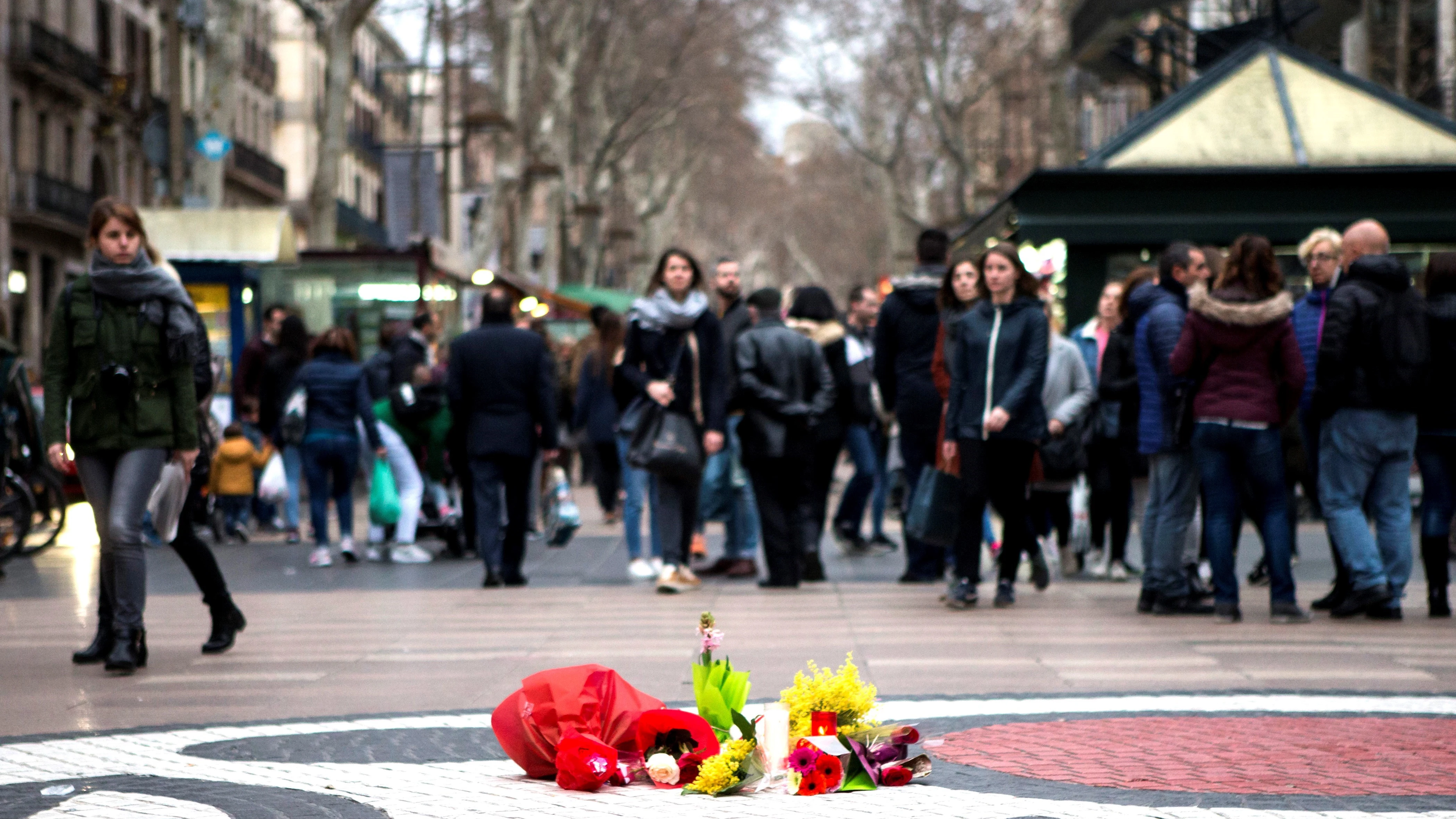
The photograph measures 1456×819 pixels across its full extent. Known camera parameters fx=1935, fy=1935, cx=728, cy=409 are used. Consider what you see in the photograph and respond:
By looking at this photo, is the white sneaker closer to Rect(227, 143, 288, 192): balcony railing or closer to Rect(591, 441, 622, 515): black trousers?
Rect(591, 441, 622, 515): black trousers

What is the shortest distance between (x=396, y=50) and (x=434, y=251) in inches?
2328

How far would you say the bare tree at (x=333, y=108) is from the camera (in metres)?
27.9

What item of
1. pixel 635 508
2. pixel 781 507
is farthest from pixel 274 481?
pixel 781 507

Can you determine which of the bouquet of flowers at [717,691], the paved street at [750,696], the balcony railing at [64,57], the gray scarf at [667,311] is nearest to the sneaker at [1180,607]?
the paved street at [750,696]

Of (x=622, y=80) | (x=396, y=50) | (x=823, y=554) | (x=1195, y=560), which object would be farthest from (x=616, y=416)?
(x=396, y=50)

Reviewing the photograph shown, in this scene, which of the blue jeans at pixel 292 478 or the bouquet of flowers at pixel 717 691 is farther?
the blue jeans at pixel 292 478

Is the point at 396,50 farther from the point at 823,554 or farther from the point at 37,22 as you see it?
the point at 823,554

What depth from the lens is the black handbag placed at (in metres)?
10.9

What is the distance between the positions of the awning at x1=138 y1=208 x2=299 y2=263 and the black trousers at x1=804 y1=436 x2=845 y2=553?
7738 millimetres

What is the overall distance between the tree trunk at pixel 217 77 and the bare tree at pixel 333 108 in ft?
4.39

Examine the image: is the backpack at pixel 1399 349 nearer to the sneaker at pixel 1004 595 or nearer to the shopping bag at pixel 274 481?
the sneaker at pixel 1004 595

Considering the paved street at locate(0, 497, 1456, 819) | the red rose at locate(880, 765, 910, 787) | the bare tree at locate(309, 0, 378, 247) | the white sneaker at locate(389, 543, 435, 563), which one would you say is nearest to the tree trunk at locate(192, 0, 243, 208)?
the bare tree at locate(309, 0, 378, 247)

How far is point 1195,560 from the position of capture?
1038 centimetres

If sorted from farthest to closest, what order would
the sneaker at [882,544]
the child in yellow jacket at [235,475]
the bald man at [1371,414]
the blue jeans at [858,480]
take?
the child in yellow jacket at [235,475] < the sneaker at [882,544] < the blue jeans at [858,480] < the bald man at [1371,414]
